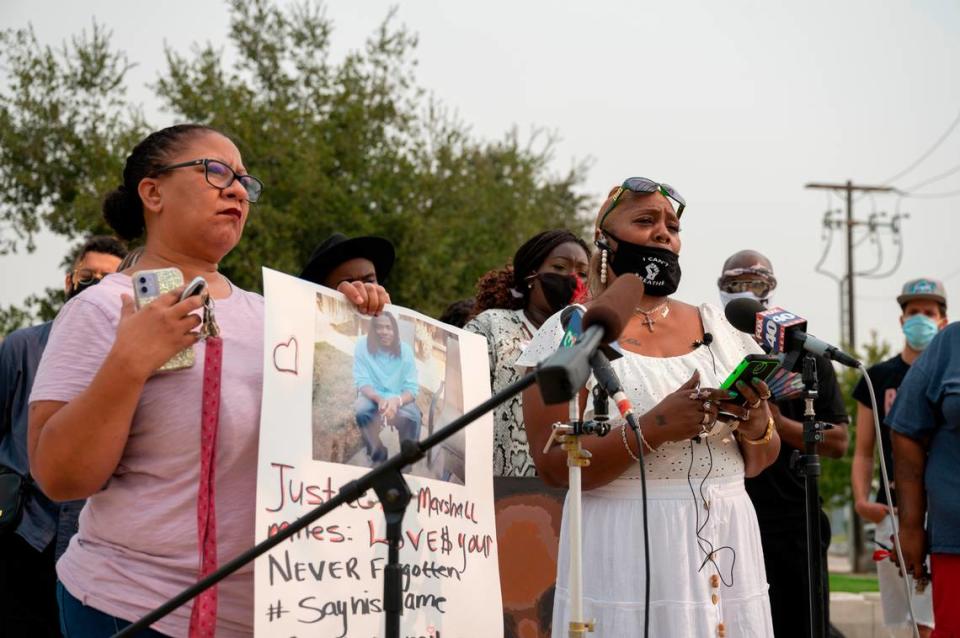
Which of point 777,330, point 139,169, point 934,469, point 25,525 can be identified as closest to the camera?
point 139,169

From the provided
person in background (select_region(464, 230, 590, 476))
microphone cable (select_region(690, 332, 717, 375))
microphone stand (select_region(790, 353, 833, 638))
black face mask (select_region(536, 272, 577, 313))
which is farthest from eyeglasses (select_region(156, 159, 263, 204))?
black face mask (select_region(536, 272, 577, 313))

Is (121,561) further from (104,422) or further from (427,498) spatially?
(427,498)

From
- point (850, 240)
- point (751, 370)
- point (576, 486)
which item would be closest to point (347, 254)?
point (751, 370)

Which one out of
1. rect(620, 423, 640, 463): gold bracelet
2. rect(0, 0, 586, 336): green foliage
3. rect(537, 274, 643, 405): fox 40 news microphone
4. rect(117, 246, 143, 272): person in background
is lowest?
rect(620, 423, 640, 463): gold bracelet

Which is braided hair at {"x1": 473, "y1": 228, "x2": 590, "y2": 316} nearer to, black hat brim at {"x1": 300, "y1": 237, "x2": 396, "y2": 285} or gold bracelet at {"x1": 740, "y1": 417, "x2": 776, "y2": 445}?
black hat brim at {"x1": 300, "y1": 237, "x2": 396, "y2": 285}

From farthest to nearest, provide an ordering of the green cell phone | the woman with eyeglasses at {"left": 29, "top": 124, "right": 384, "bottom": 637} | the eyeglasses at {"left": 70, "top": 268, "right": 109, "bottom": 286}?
the eyeglasses at {"left": 70, "top": 268, "right": 109, "bottom": 286} → the green cell phone → the woman with eyeglasses at {"left": 29, "top": 124, "right": 384, "bottom": 637}

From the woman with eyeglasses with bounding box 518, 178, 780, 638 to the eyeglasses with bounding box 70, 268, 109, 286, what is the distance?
318 cm

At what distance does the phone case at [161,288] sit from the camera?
3133 mm

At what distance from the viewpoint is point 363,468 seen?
143 inches

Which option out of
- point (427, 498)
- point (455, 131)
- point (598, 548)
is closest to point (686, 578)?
point (598, 548)

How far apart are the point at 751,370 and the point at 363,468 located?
4.26 ft

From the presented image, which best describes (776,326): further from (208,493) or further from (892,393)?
(892,393)

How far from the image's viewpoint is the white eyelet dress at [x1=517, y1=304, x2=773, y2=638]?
3.95 meters

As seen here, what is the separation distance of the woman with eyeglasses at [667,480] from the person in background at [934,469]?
1843mm
